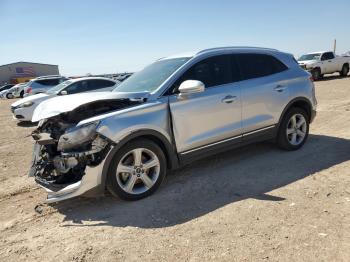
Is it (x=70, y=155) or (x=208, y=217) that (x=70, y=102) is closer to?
(x=70, y=155)

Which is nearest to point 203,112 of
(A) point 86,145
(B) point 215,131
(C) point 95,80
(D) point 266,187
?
(B) point 215,131

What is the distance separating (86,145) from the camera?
4133mm

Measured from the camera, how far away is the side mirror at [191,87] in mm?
4527

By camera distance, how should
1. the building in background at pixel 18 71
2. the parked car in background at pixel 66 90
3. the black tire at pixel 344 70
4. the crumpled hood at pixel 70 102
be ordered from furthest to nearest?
the building in background at pixel 18 71 → the black tire at pixel 344 70 → the parked car in background at pixel 66 90 → the crumpled hood at pixel 70 102

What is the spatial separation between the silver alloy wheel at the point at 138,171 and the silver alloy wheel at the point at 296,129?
2.75 meters

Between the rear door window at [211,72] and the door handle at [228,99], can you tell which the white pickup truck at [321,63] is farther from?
the door handle at [228,99]

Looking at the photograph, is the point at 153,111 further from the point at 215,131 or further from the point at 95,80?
the point at 95,80

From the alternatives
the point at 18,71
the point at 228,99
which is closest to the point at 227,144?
the point at 228,99

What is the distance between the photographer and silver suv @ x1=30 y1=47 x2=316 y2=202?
4164mm

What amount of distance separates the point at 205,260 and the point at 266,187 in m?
1.82

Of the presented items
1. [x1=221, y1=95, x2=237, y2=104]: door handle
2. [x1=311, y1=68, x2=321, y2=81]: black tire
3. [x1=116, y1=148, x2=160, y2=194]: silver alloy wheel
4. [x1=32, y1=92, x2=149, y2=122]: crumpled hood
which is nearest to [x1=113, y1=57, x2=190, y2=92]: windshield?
[x1=32, y1=92, x2=149, y2=122]: crumpled hood

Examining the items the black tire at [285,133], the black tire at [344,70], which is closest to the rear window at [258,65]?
the black tire at [285,133]

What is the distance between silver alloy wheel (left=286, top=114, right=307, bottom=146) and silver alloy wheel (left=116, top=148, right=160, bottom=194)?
2.75 metres

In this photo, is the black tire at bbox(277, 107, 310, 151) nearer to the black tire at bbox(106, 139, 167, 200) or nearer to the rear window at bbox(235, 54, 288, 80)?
the rear window at bbox(235, 54, 288, 80)
